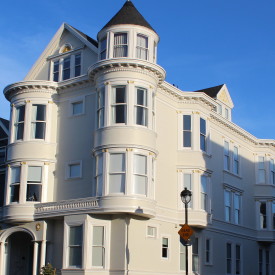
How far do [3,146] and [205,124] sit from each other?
14669mm

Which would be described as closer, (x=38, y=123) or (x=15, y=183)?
(x=15, y=183)

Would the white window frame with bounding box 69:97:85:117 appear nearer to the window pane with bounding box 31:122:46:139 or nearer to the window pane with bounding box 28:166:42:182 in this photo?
the window pane with bounding box 31:122:46:139

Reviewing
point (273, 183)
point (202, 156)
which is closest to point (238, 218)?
point (273, 183)

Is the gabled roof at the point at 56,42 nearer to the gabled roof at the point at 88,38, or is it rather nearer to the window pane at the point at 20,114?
the gabled roof at the point at 88,38

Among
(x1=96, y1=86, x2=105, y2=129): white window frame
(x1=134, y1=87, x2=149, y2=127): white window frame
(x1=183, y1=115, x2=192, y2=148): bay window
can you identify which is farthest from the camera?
(x1=183, y1=115, x2=192, y2=148): bay window

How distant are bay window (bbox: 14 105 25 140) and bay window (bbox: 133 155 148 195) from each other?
795 centimetres

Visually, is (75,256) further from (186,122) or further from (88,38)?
(88,38)

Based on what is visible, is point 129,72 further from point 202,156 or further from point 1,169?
point 1,169

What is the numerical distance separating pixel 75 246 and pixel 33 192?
4949 millimetres

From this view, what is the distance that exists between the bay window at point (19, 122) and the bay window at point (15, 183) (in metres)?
1.98

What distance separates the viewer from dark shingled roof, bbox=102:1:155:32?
31594mm

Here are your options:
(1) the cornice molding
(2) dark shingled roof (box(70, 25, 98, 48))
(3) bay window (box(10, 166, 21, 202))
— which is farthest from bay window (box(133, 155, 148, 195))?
(2) dark shingled roof (box(70, 25, 98, 48))

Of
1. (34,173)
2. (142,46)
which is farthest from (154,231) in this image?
(142,46)

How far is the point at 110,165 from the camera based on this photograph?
29.1 meters
